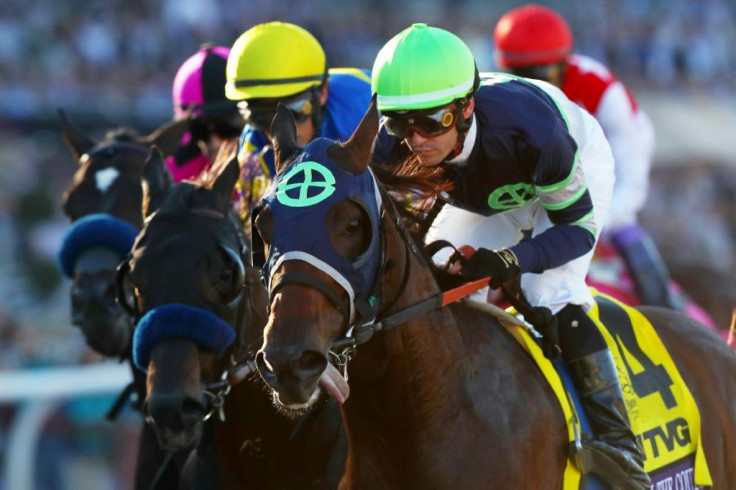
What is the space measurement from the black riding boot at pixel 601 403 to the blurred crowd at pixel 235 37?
1049cm

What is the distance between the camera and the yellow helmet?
508 cm

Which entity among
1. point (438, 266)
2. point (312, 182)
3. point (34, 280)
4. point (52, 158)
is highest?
point (312, 182)

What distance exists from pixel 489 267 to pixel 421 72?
598 mm

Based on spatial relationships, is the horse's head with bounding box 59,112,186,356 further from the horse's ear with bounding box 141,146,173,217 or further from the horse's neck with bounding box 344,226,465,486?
the horse's neck with bounding box 344,226,465,486

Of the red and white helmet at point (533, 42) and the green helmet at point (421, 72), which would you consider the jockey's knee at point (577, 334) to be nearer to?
the green helmet at point (421, 72)

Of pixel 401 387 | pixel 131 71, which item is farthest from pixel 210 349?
pixel 131 71

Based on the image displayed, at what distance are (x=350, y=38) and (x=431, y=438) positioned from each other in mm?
14730

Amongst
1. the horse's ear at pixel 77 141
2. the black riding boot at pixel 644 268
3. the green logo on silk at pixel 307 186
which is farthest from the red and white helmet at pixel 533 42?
the green logo on silk at pixel 307 186

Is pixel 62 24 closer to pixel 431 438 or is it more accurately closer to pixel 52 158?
pixel 52 158

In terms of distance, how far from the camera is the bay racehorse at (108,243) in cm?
499

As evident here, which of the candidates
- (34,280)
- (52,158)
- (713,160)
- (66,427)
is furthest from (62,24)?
(713,160)

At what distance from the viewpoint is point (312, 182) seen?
338 cm

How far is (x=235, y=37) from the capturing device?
1631cm

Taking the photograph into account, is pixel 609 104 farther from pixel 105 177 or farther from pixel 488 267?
pixel 488 267
